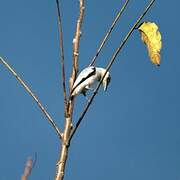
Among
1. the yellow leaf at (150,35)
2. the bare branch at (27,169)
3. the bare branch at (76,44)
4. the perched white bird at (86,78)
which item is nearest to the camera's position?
the bare branch at (27,169)

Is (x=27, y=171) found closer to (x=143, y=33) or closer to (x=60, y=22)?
(x=60, y=22)

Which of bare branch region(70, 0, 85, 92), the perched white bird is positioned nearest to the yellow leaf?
the perched white bird

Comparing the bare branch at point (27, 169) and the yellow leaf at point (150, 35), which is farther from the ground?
the yellow leaf at point (150, 35)

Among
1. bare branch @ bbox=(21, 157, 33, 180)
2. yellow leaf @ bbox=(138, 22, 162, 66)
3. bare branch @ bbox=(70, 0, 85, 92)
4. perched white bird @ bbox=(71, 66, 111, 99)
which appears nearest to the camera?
bare branch @ bbox=(21, 157, 33, 180)

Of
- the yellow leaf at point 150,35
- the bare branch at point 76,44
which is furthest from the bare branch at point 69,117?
the yellow leaf at point 150,35

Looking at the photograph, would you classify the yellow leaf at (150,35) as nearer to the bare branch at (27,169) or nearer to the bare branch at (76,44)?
the bare branch at (76,44)

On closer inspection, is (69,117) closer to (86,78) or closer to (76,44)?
(76,44)

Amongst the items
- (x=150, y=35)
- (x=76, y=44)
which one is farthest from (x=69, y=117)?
(x=150, y=35)

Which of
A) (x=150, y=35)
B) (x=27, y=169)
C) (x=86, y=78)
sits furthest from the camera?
(x=86, y=78)

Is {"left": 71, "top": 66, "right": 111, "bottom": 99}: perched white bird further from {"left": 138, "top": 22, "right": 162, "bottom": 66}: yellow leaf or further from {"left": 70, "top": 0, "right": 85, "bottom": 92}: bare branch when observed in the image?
{"left": 138, "top": 22, "right": 162, "bottom": 66}: yellow leaf

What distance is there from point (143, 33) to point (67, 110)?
27.7 inches

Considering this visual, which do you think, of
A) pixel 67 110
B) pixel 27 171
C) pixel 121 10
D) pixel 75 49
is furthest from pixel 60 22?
pixel 27 171

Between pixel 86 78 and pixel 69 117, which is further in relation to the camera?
pixel 86 78

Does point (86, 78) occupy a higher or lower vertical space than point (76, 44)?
higher
